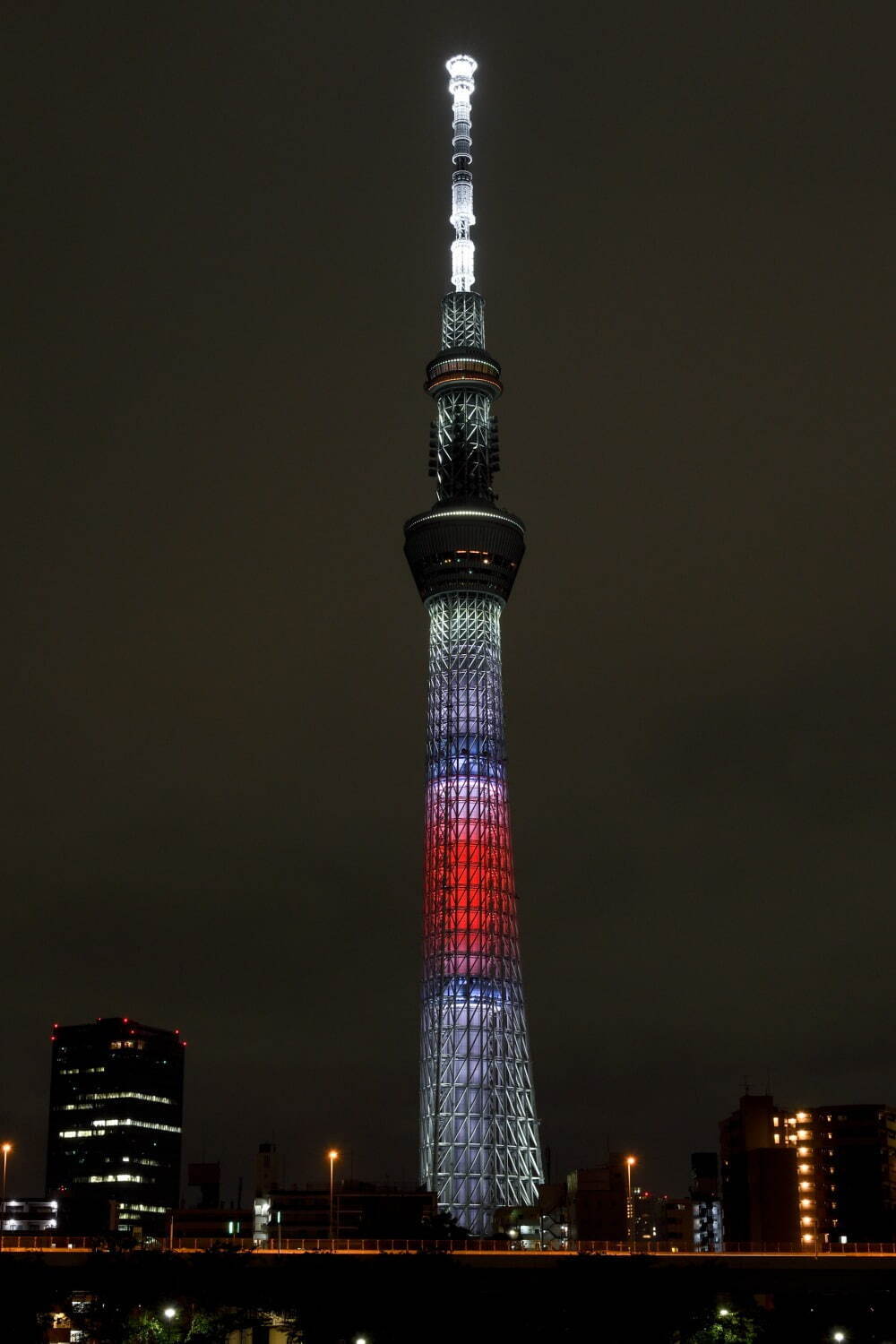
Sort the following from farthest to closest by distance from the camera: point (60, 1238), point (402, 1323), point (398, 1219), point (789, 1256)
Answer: point (398, 1219)
point (60, 1238)
point (789, 1256)
point (402, 1323)

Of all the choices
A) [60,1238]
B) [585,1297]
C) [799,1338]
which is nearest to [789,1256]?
[799,1338]

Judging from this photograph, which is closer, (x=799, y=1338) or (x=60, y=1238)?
(x=799, y=1338)

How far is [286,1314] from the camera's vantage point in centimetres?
11638

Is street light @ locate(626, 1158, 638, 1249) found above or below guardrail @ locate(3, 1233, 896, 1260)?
above

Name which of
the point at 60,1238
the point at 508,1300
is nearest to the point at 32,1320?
the point at 508,1300

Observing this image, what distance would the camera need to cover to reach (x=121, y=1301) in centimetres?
11575

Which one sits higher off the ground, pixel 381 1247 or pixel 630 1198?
pixel 630 1198

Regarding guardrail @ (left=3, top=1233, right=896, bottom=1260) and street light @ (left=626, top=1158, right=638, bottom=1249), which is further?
street light @ (left=626, top=1158, right=638, bottom=1249)

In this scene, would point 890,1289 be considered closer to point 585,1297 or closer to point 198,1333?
point 585,1297

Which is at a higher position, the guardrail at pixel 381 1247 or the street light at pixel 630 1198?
the street light at pixel 630 1198

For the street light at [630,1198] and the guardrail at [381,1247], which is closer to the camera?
the guardrail at [381,1247]

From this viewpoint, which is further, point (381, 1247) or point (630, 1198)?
point (630, 1198)

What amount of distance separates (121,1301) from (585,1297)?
28.0 m

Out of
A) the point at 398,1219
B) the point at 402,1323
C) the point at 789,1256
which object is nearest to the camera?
the point at 402,1323
